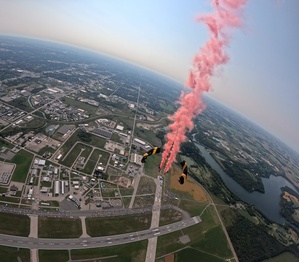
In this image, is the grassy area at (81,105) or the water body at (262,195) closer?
the water body at (262,195)

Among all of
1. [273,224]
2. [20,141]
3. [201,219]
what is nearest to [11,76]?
[20,141]

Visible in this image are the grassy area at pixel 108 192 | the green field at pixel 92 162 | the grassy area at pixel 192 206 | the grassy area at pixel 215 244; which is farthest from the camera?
the green field at pixel 92 162

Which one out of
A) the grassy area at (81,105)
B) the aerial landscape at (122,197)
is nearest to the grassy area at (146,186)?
the aerial landscape at (122,197)

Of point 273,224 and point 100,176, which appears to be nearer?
point 100,176

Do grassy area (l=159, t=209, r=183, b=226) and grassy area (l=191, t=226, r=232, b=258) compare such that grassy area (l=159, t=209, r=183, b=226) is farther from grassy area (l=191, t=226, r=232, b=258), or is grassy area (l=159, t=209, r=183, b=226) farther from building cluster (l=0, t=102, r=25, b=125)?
building cluster (l=0, t=102, r=25, b=125)

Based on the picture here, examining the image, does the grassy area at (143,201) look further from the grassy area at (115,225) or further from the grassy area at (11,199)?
the grassy area at (11,199)

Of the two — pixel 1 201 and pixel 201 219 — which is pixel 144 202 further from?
pixel 1 201

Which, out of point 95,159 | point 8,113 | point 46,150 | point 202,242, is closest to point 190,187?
point 202,242
